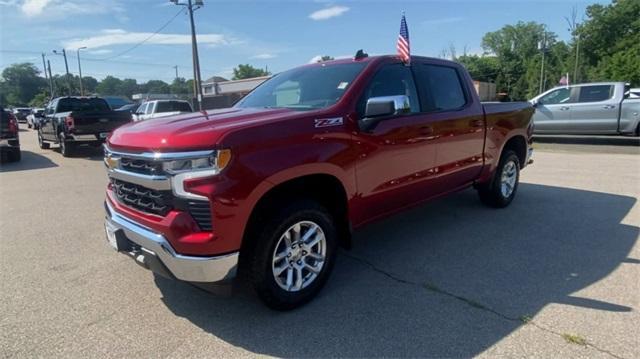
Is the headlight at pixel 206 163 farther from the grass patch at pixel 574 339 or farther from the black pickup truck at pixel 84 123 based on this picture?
the black pickup truck at pixel 84 123

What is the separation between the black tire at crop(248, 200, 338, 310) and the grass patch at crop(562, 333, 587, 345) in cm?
171

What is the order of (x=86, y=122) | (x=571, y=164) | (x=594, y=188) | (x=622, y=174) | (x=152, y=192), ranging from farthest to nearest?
(x=86, y=122) < (x=571, y=164) < (x=622, y=174) < (x=594, y=188) < (x=152, y=192)

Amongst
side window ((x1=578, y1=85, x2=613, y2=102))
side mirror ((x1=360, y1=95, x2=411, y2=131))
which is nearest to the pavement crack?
side mirror ((x1=360, y1=95, x2=411, y2=131))

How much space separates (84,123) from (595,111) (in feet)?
49.3

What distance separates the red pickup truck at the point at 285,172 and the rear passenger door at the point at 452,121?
2cm

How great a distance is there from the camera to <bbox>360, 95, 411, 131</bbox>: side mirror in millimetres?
3371

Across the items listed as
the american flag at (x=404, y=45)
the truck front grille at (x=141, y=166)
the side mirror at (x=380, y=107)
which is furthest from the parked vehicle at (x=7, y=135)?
the side mirror at (x=380, y=107)

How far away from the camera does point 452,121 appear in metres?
4.64

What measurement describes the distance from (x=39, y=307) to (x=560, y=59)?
233 feet

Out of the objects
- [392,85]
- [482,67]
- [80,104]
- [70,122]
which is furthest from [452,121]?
[482,67]

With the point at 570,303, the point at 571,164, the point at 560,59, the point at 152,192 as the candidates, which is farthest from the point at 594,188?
the point at 560,59

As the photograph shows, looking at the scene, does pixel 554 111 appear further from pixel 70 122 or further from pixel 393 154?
pixel 70 122

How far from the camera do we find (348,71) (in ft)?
13.1

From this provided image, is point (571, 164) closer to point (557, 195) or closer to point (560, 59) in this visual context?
point (557, 195)
